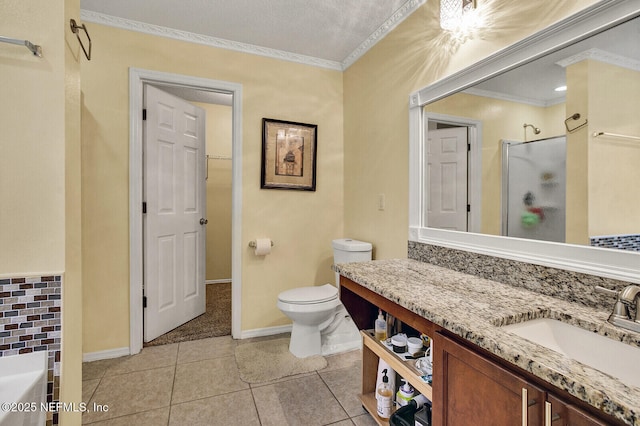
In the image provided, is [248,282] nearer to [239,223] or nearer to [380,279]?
[239,223]

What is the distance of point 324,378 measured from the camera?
78.4 inches

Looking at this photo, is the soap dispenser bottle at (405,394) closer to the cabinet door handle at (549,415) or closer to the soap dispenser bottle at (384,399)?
the soap dispenser bottle at (384,399)

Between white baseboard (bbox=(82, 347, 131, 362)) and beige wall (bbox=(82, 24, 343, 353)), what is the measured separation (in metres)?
0.03

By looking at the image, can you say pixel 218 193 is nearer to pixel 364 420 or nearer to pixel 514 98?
pixel 364 420

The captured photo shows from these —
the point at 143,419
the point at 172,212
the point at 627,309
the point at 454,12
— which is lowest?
the point at 143,419

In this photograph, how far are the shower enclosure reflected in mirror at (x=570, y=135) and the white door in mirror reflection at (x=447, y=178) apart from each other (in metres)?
0.02

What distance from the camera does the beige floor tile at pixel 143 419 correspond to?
62.2 inches

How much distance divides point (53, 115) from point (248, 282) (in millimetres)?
1878

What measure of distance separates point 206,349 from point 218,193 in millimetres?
2368

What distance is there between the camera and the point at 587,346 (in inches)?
36.0

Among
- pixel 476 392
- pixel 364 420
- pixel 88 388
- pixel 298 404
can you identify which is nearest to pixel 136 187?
pixel 88 388

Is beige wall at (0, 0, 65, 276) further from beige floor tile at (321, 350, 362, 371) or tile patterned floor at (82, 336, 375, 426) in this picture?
beige floor tile at (321, 350, 362, 371)

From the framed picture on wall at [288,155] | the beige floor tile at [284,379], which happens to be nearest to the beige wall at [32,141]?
the beige floor tile at [284,379]

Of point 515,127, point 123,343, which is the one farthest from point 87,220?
point 515,127
